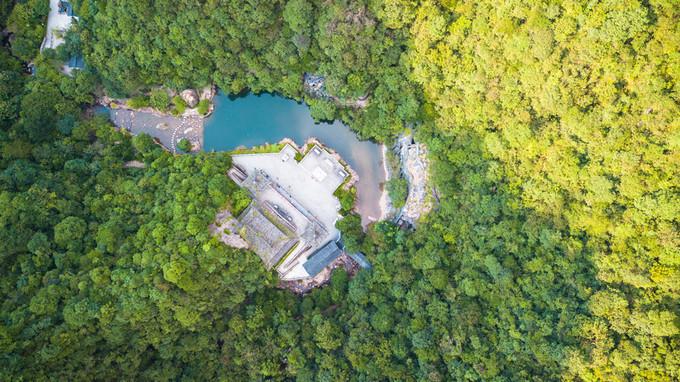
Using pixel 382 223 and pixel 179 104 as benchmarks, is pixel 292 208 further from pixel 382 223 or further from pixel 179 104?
pixel 179 104

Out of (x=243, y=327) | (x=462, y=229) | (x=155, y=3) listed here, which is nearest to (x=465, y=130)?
(x=462, y=229)

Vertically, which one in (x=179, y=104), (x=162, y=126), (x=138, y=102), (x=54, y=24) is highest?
(x=179, y=104)

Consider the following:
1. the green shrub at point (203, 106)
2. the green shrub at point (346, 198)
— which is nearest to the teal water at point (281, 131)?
the green shrub at point (203, 106)

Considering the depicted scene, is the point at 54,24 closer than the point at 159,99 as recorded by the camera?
No

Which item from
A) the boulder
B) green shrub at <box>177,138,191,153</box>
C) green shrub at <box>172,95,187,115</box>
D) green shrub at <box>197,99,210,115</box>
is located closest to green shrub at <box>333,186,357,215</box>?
green shrub at <box>177,138,191,153</box>

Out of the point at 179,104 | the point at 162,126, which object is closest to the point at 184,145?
the point at 162,126

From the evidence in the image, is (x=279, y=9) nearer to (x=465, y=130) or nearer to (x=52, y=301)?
(x=465, y=130)

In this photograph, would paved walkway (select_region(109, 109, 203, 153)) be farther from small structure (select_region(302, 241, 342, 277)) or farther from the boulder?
small structure (select_region(302, 241, 342, 277))
